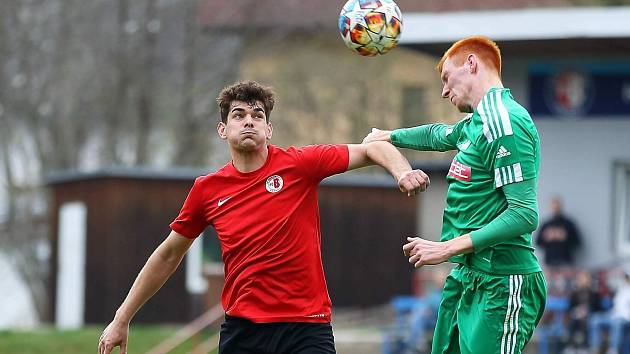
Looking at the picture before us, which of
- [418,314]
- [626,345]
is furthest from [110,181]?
[626,345]

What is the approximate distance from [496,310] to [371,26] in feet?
5.75

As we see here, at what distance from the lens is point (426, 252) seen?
6.19 meters

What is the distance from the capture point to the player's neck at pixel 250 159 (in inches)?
276

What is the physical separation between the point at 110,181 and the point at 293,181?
1701cm

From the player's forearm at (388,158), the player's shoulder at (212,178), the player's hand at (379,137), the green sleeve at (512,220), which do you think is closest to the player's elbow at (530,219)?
the green sleeve at (512,220)

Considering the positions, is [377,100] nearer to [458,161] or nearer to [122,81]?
[122,81]

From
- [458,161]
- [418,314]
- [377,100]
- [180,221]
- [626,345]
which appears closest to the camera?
[458,161]

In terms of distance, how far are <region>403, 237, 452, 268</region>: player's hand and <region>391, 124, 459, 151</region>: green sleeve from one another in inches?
29.5

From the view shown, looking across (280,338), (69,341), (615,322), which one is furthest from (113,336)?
(69,341)

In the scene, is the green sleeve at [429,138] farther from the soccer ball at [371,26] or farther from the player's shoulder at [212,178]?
the player's shoulder at [212,178]

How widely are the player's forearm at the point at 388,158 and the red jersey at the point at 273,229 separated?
0.48 ft

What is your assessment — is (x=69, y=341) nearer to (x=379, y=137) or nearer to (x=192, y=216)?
(x=192, y=216)

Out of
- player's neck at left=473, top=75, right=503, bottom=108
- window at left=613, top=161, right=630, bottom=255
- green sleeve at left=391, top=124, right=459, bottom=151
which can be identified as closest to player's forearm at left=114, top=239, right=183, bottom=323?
green sleeve at left=391, top=124, right=459, bottom=151

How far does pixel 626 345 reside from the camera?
15.0 meters
